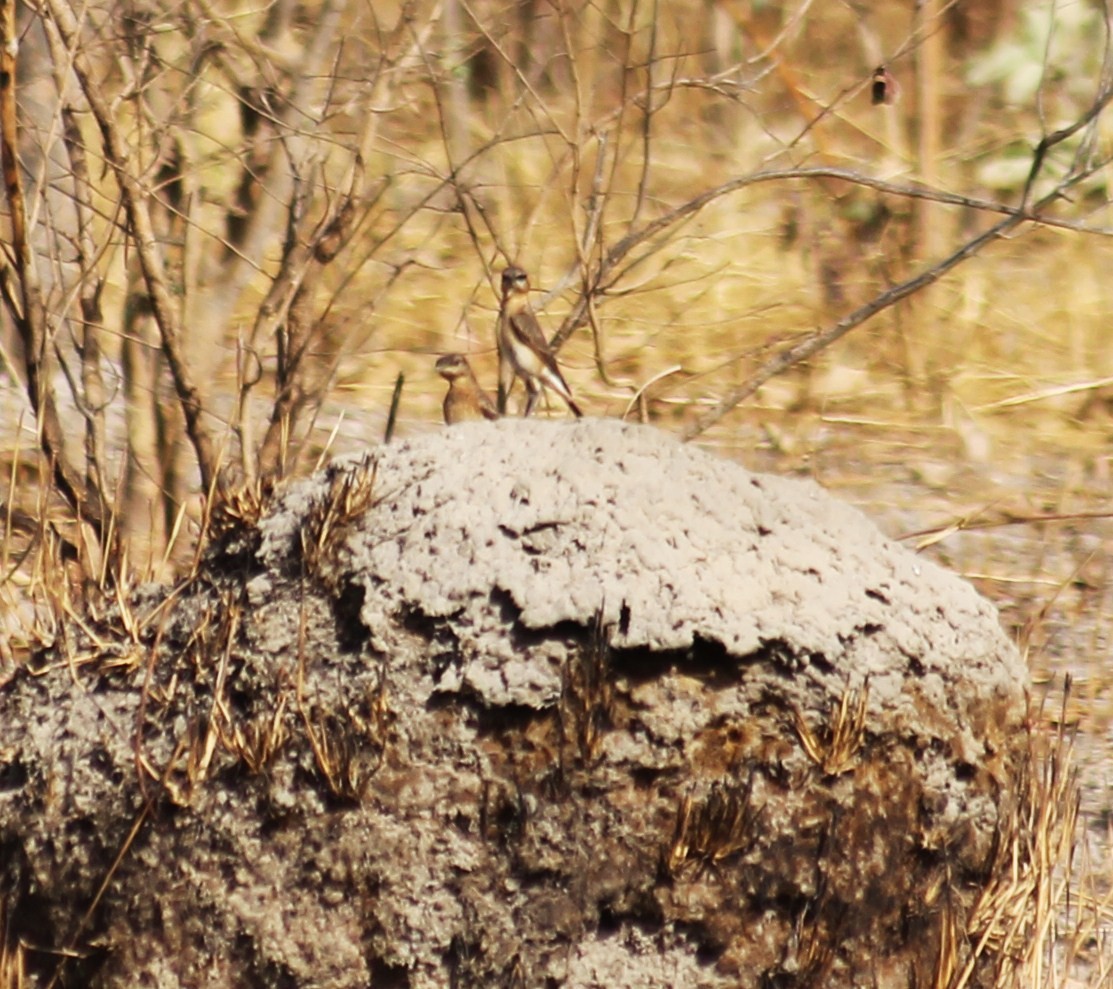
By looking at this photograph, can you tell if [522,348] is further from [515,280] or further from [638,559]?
[638,559]

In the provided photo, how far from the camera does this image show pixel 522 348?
5012 millimetres

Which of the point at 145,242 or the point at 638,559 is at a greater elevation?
the point at 145,242

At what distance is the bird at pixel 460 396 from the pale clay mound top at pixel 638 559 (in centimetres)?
148

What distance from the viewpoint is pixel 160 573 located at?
3992 millimetres

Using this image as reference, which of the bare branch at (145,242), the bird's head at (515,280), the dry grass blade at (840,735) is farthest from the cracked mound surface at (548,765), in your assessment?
the bird's head at (515,280)

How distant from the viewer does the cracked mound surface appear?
10.3ft

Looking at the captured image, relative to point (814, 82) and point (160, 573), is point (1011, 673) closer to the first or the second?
point (160, 573)

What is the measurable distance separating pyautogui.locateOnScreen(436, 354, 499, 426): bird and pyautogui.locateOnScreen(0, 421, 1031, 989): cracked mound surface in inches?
63.3

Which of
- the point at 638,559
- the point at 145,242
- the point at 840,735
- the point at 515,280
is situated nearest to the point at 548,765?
the point at 638,559

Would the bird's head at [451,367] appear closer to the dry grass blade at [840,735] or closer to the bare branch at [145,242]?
the bare branch at [145,242]

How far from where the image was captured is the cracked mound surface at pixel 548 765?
3135 millimetres

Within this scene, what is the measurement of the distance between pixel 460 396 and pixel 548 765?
2082 millimetres

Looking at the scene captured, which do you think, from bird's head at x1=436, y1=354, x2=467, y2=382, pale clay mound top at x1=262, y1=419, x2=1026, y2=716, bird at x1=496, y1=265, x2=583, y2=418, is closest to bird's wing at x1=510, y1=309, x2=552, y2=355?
bird at x1=496, y1=265, x2=583, y2=418

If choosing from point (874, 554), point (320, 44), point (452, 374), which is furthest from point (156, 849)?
point (320, 44)
